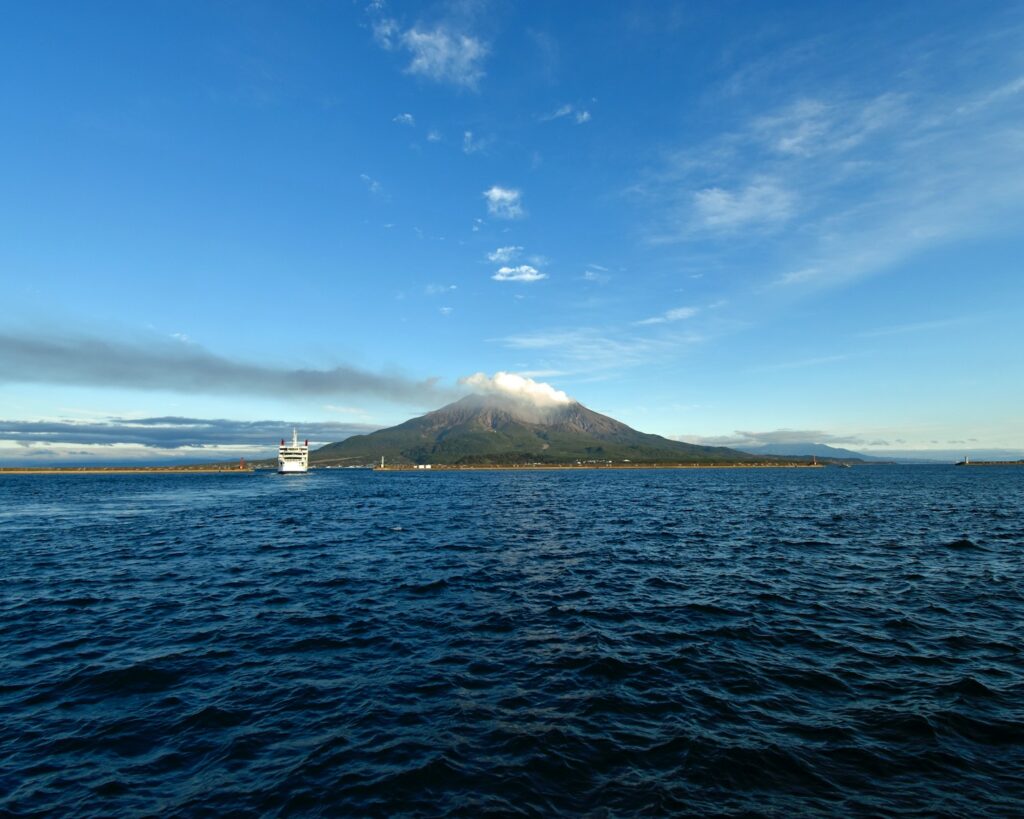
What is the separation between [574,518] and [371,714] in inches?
2220

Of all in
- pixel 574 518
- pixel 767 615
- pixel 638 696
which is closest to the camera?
pixel 638 696

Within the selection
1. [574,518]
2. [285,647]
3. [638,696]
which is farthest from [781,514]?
[285,647]

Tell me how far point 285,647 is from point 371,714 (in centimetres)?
825

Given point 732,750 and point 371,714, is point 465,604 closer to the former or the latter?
point 371,714

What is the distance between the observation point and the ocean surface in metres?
12.4

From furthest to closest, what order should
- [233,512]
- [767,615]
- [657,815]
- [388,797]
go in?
[233,512] < [767,615] < [388,797] < [657,815]

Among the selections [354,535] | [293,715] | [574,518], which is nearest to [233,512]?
[354,535]

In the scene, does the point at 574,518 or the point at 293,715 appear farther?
the point at 574,518

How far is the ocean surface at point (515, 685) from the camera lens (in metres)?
12.4

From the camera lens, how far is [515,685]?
1823cm

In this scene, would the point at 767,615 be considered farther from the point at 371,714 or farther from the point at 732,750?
Answer: the point at 371,714

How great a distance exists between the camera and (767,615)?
2616cm

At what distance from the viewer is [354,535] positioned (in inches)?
2194

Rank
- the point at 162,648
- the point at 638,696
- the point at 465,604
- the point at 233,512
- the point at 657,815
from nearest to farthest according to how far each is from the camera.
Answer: the point at 657,815, the point at 638,696, the point at 162,648, the point at 465,604, the point at 233,512
